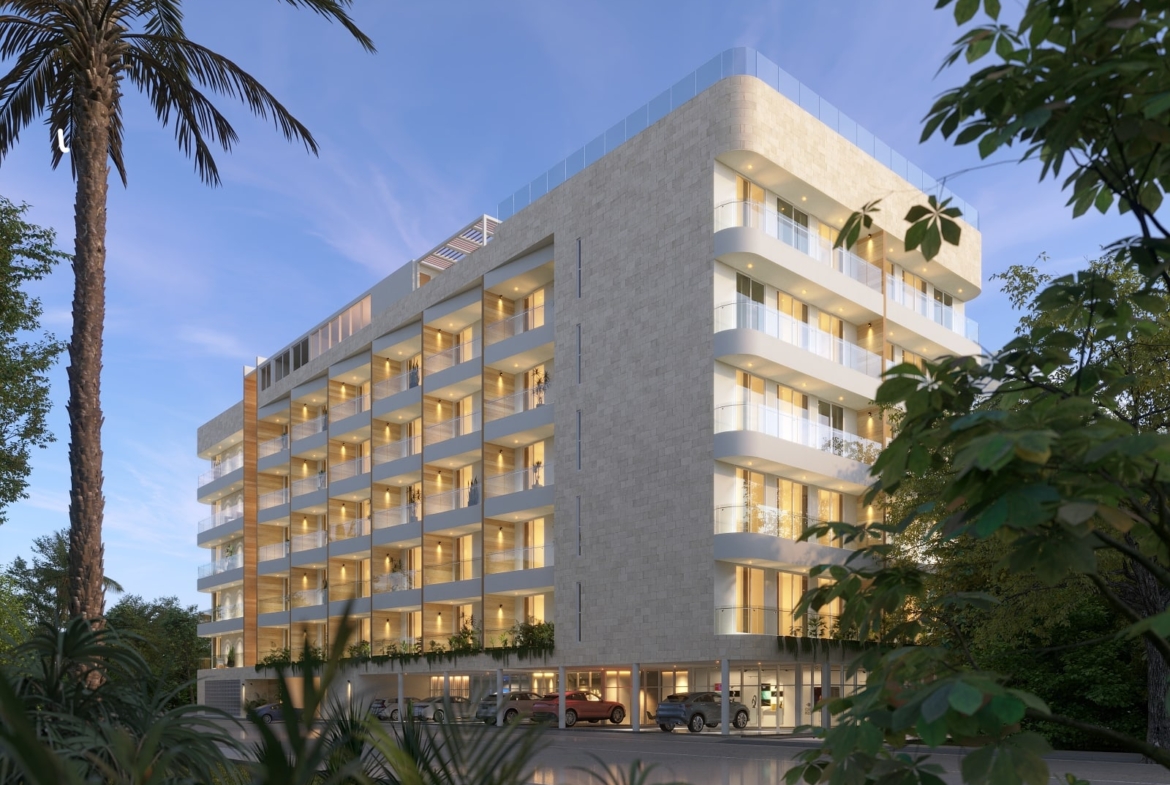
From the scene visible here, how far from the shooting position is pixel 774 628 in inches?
1435

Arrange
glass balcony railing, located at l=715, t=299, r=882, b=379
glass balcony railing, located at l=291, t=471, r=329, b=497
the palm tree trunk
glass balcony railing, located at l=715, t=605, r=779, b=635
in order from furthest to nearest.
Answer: glass balcony railing, located at l=291, t=471, r=329, b=497, glass balcony railing, located at l=715, t=299, r=882, b=379, glass balcony railing, located at l=715, t=605, r=779, b=635, the palm tree trunk

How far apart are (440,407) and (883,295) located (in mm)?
22031

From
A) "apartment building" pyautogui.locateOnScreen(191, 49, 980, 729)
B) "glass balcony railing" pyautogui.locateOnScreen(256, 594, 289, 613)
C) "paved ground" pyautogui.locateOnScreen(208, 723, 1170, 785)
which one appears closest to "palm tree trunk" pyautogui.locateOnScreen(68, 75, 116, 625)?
"paved ground" pyautogui.locateOnScreen(208, 723, 1170, 785)

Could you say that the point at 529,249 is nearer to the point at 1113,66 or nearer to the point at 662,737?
the point at 662,737

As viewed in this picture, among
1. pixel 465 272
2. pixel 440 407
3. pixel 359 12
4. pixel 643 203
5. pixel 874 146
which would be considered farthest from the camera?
pixel 440 407

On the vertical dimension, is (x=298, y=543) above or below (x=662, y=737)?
above

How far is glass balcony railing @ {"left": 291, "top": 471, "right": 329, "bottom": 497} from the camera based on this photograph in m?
60.4

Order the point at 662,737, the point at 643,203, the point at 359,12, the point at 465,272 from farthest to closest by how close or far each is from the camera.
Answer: the point at 465,272 → the point at 643,203 → the point at 662,737 → the point at 359,12

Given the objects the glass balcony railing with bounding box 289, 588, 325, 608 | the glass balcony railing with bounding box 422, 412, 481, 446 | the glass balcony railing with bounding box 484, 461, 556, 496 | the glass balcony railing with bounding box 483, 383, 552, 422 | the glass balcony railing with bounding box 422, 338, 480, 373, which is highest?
the glass balcony railing with bounding box 422, 338, 480, 373

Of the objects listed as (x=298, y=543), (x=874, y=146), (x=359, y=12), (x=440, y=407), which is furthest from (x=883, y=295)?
(x=298, y=543)

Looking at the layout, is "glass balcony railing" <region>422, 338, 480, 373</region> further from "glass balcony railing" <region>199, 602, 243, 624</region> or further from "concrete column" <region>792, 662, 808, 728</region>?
"glass balcony railing" <region>199, 602, 243, 624</region>

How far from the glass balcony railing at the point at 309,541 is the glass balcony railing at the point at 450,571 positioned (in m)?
12.1

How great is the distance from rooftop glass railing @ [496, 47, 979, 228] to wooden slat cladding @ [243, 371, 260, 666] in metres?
29.2

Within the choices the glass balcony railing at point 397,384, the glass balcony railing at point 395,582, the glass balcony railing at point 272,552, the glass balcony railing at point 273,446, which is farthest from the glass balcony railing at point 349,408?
the glass balcony railing at point 395,582
